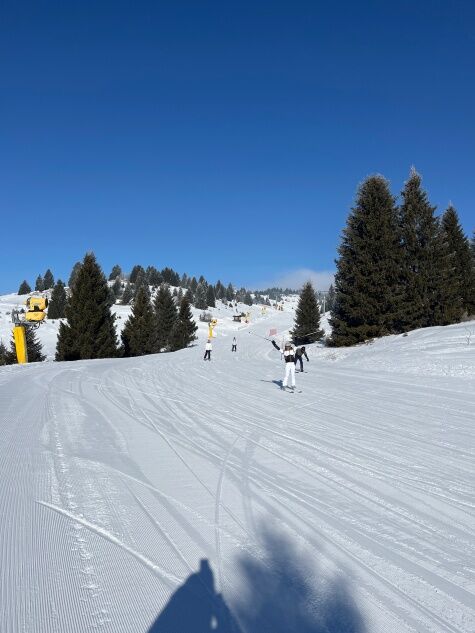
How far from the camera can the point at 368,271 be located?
28.0 metres

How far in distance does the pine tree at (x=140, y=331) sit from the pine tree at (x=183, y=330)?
5.24 meters

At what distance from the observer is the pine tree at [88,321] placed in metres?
39.7

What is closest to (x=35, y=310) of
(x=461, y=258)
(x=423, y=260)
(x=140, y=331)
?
(x=140, y=331)

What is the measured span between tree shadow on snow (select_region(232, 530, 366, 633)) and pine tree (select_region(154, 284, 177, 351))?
53982 mm

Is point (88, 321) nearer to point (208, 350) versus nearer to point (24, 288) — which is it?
point (208, 350)

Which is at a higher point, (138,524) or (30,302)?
(30,302)

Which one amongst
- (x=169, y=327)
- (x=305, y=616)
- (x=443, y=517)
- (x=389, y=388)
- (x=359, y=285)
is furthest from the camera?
(x=169, y=327)

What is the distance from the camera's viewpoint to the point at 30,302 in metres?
33.3

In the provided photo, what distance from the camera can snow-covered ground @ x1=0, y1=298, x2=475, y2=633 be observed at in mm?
2875

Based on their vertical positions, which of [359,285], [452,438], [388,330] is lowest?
[452,438]

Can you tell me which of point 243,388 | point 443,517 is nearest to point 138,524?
point 443,517

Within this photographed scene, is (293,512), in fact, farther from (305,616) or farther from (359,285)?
(359,285)

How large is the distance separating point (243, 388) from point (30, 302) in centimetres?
2473

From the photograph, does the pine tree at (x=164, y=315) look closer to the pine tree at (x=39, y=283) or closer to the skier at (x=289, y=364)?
the skier at (x=289, y=364)
